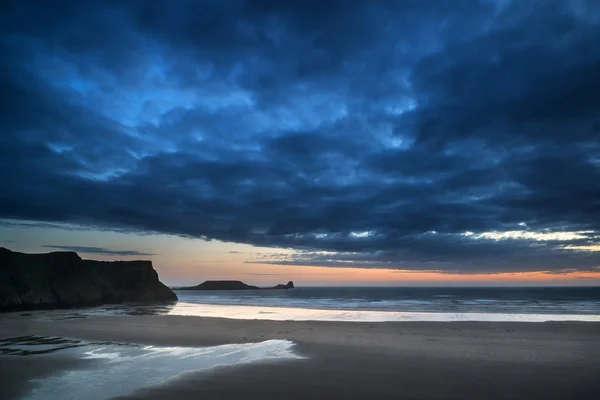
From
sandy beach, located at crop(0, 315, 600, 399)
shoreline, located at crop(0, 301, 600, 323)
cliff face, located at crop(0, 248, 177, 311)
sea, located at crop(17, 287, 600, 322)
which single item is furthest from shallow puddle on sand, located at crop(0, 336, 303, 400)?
cliff face, located at crop(0, 248, 177, 311)

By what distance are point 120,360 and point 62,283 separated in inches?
2065

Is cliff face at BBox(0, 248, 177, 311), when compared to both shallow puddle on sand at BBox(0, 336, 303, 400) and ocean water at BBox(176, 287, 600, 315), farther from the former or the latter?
shallow puddle on sand at BBox(0, 336, 303, 400)

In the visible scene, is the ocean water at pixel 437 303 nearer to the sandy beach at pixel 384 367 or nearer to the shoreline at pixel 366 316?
the shoreline at pixel 366 316

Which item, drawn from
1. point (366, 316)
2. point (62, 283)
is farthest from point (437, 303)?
point (62, 283)

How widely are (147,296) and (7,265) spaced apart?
28.7 metres

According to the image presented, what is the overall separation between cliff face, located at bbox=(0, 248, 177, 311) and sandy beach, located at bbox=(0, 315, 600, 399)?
35.2 meters

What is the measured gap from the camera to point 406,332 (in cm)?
2103

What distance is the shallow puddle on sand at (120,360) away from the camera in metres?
9.48

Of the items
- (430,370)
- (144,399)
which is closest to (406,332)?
(430,370)

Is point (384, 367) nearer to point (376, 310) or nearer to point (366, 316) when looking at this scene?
point (366, 316)

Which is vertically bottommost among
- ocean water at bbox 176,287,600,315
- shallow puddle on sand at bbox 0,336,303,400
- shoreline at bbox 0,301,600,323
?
ocean water at bbox 176,287,600,315

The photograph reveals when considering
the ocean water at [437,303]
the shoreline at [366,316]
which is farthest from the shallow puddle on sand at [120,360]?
the ocean water at [437,303]

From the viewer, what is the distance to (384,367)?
470 inches

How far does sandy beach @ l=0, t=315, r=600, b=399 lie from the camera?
926 cm
